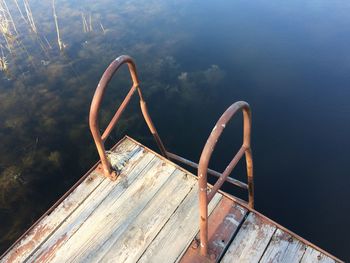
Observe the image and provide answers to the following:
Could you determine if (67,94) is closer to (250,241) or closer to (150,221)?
(150,221)

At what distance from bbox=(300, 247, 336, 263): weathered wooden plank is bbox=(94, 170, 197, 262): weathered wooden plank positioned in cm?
119

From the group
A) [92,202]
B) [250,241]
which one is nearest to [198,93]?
[92,202]

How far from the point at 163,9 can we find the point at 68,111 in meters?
4.68

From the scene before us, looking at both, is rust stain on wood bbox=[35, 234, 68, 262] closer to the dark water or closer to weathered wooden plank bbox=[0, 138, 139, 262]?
weathered wooden plank bbox=[0, 138, 139, 262]

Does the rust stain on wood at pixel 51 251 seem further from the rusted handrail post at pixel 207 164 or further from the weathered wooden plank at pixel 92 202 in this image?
the rusted handrail post at pixel 207 164

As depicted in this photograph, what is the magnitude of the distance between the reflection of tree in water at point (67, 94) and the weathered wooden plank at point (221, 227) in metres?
3.05

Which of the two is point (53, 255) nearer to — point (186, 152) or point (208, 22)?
point (186, 152)

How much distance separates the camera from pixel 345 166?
521cm

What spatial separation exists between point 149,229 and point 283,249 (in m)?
1.19

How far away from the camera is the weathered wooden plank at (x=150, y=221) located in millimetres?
2836

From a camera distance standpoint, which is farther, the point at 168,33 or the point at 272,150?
the point at 168,33

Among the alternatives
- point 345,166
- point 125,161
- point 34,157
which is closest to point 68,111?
point 34,157

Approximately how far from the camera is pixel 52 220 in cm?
312

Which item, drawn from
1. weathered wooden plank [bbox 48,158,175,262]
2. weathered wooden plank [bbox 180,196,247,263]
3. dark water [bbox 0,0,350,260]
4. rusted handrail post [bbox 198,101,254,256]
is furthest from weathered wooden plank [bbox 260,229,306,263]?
dark water [bbox 0,0,350,260]
